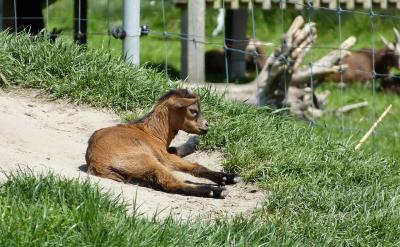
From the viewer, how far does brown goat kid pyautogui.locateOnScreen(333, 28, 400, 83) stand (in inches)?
606

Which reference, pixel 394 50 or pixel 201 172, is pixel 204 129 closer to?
pixel 201 172

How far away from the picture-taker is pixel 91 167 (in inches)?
239

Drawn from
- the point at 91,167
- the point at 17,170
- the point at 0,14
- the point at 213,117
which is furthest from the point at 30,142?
the point at 0,14

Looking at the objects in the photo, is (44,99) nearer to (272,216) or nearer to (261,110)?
(261,110)

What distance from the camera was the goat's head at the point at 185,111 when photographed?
6551 millimetres

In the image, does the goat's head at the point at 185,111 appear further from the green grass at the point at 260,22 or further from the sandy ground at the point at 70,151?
the green grass at the point at 260,22

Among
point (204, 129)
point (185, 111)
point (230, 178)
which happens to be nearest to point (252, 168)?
point (230, 178)

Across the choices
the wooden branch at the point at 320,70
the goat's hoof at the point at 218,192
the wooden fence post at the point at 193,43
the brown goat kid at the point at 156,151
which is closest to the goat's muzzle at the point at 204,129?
the brown goat kid at the point at 156,151

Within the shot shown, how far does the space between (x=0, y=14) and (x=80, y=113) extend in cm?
429

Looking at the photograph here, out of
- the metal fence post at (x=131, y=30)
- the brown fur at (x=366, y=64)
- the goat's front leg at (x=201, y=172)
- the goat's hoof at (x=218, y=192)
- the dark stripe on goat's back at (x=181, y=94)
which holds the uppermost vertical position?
the metal fence post at (x=131, y=30)

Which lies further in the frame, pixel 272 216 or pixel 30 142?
pixel 30 142

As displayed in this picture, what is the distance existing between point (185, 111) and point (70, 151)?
0.77 metres

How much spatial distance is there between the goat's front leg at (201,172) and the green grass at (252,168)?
0.15 meters

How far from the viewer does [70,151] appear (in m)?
6.59
